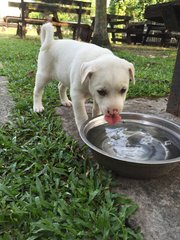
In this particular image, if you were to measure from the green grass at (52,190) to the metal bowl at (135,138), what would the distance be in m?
0.17

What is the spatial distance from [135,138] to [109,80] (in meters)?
0.71

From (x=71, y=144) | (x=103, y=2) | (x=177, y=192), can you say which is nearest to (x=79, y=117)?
(x=71, y=144)

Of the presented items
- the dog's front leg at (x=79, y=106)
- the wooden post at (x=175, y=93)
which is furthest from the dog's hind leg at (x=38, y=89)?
the wooden post at (x=175, y=93)

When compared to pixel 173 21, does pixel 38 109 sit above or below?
below

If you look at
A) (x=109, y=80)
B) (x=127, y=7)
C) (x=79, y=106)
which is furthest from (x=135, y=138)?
(x=127, y=7)

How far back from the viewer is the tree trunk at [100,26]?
34.1 ft

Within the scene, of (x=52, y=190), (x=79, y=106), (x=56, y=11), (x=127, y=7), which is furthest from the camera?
(x=127, y=7)

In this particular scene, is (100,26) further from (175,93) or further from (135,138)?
(135,138)

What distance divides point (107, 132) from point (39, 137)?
0.65 meters

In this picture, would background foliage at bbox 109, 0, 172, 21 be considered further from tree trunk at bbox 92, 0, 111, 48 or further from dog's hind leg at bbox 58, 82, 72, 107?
dog's hind leg at bbox 58, 82, 72, 107

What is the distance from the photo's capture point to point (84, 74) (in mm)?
2484

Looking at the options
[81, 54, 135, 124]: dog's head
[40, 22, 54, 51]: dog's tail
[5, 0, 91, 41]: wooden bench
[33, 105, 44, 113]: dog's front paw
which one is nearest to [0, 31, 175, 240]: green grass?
[33, 105, 44, 113]: dog's front paw

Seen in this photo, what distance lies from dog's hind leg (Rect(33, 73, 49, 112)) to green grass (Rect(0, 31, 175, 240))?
22 cm

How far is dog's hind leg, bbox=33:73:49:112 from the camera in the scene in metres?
3.57
